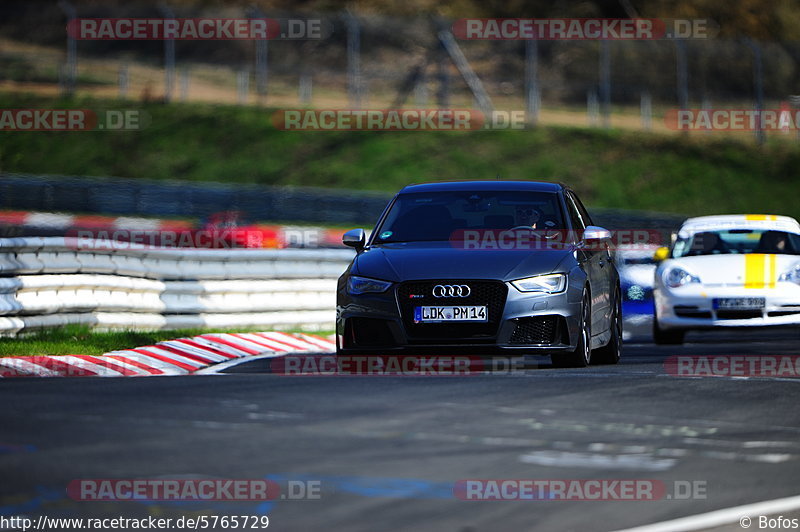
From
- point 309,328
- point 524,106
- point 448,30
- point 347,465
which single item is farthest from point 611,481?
point 524,106

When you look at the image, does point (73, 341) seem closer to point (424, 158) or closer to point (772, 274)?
point (772, 274)

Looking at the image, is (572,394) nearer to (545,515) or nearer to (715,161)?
(545,515)

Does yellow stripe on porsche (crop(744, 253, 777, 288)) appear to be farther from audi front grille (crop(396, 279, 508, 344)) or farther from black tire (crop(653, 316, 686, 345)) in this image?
audi front grille (crop(396, 279, 508, 344))

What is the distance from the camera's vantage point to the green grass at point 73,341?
43.5ft

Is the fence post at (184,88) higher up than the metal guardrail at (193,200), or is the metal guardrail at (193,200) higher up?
the fence post at (184,88)

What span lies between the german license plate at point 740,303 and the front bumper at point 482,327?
17.8 feet

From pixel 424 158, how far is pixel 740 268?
28475mm

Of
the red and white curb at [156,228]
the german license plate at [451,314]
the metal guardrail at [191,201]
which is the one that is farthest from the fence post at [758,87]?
the german license plate at [451,314]

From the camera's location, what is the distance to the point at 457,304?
11328mm

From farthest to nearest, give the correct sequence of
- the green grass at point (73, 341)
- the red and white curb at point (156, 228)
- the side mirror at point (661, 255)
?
the red and white curb at point (156, 228)
the side mirror at point (661, 255)
the green grass at point (73, 341)

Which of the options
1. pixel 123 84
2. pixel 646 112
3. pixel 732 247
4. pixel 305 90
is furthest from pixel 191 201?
pixel 732 247

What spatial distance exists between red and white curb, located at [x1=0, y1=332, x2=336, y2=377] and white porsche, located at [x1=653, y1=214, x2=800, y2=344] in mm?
3792

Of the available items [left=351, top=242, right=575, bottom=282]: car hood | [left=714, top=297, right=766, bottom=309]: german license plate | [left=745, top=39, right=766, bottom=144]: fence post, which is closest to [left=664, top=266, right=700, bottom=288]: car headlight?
[left=714, top=297, right=766, bottom=309]: german license plate

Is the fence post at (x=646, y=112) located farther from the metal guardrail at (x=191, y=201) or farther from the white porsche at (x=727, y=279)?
the white porsche at (x=727, y=279)
